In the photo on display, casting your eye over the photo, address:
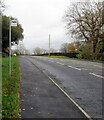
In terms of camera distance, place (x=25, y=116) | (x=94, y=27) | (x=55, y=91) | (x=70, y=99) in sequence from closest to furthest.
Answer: (x=25, y=116) < (x=70, y=99) < (x=55, y=91) < (x=94, y=27)

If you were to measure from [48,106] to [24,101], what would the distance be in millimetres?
909

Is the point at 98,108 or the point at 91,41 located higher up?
the point at 91,41

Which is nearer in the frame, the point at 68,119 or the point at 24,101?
the point at 68,119

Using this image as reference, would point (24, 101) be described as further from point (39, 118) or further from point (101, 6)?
point (101, 6)

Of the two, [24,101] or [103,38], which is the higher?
[103,38]

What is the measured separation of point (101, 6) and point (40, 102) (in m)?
39.8

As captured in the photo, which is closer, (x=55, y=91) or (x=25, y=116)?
(x=25, y=116)

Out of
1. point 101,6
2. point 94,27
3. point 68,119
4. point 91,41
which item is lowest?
point 68,119

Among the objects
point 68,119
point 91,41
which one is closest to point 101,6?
point 91,41

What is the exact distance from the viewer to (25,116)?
514 cm

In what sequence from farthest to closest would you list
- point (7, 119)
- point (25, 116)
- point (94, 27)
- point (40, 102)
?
point (94, 27), point (40, 102), point (25, 116), point (7, 119)

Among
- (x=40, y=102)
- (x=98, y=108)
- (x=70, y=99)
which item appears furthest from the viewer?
(x=70, y=99)

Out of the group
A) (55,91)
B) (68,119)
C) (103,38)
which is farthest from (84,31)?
(68,119)

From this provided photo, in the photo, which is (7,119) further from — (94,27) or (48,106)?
(94,27)
